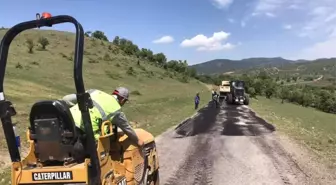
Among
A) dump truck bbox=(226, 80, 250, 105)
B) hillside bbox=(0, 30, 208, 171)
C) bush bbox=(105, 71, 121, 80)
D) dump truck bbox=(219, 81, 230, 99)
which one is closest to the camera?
hillside bbox=(0, 30, 208, 171)

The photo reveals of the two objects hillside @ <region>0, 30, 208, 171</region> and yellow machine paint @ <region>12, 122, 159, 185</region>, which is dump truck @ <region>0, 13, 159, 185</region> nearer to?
yellow machine paint @ <region>12, 122, 159, 185</region>

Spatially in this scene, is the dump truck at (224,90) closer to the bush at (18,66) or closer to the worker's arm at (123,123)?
the bush at (18,66)

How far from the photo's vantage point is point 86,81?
5456 cm

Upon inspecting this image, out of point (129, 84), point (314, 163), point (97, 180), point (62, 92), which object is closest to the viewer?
point (97, 180)

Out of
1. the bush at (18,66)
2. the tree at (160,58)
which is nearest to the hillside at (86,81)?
the bush at (18,66)

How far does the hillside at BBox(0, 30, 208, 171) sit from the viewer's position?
2890cm

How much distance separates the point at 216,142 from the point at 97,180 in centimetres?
1114

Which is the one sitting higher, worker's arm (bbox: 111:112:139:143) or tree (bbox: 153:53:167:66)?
tree (bbox: 153:53:167:66)

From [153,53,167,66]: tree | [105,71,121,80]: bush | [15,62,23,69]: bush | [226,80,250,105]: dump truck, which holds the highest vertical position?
[153,53,167,66]: tree

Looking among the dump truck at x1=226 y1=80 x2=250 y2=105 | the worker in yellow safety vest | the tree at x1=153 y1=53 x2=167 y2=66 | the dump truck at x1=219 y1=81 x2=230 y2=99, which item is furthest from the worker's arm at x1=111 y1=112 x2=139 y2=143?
the tree at x1=153 y1=53 x2=167 y2=66

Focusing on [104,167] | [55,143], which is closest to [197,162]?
[104,167]

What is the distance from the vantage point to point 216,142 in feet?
52.6

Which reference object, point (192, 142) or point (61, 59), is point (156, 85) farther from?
point (192, 142)


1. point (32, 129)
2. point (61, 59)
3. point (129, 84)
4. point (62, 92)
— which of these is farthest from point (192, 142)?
point (61, 59)
